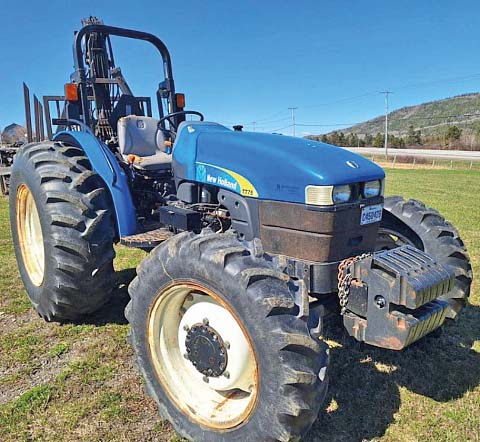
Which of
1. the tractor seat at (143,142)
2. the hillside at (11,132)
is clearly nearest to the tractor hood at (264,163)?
the tractor seat at (143,142)

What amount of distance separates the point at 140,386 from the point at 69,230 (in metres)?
1.21

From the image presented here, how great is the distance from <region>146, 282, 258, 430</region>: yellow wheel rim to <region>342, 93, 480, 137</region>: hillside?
9187 cm

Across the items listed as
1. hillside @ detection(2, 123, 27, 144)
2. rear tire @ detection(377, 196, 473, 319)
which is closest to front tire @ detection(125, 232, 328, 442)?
rear tire @ detection(377, 196, 473, 319)

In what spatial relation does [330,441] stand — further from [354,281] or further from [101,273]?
[101,273]

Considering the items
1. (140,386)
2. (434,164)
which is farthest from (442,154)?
(140,386)

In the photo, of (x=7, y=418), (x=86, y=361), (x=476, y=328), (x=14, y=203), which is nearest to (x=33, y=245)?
(x=14, y=203)

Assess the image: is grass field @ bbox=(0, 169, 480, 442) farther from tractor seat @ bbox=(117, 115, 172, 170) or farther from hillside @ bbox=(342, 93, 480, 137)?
hillside @ bbox=(342, 93, 480, 137)

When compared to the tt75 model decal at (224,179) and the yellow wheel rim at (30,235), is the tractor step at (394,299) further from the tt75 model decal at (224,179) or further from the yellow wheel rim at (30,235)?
the yellow wheel rim at (30,235)

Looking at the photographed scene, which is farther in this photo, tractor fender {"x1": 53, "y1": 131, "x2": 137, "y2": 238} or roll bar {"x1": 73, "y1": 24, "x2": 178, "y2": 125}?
roll bar {"x1": 73, "y1": 24, "x2": 178, "y2": 125}

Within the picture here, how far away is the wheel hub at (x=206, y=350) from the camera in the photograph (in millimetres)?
2439

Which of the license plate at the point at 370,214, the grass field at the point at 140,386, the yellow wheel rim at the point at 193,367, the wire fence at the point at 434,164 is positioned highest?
the license plate at the point at 370,214

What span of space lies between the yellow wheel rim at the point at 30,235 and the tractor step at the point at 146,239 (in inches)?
46.4

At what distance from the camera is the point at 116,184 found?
11.9 ft

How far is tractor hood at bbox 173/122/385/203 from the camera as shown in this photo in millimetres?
2713
